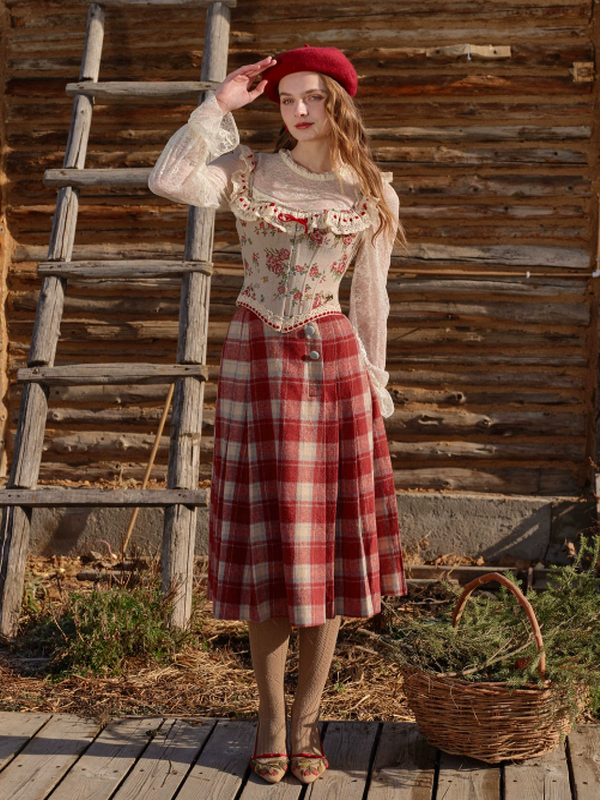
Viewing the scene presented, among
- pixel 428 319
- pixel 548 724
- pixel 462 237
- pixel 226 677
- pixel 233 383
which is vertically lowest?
pixel 226 677

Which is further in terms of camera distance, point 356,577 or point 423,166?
point 423,166

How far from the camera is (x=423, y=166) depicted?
5.43m

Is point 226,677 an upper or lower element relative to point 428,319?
lower

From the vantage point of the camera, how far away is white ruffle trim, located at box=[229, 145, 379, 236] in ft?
9.18

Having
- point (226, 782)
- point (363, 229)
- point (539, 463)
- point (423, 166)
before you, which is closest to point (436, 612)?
point (539, 463)

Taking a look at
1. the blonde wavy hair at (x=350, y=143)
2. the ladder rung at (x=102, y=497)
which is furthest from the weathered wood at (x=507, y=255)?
the blonde wavy hair at (x=350, y=143)

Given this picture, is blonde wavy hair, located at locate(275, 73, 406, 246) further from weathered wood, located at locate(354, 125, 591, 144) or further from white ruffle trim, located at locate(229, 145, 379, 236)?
weathered wood, located at locate(354, 125, 591, 144)

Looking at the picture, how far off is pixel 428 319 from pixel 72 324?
2147 mm

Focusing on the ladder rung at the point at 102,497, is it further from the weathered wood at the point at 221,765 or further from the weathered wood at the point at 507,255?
the weathered wood at the point at 507,255

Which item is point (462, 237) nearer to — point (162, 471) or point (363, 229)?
point (162, 471)

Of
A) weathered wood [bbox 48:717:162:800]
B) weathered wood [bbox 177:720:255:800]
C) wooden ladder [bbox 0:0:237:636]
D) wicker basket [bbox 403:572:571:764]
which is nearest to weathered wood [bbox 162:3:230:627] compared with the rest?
wooden ladder [bbox 0:0:237:636]

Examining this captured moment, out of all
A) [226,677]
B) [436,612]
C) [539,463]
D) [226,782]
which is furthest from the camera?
[539,463]

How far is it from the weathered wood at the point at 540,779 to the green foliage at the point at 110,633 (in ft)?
5.40

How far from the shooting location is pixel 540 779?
276cm
